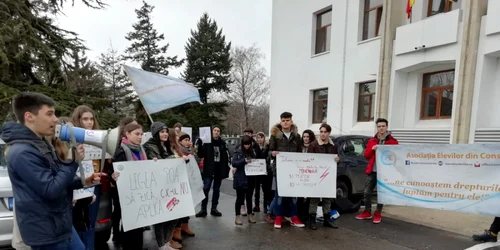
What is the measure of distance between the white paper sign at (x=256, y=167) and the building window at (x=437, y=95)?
28.6ft

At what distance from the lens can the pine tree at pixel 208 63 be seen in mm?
33250

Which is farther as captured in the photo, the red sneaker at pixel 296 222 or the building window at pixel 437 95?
the building window at pixel 437 95


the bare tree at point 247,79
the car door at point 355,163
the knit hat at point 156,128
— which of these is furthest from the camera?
the bare tree at point 247,79

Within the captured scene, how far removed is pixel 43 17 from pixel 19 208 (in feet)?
36.8

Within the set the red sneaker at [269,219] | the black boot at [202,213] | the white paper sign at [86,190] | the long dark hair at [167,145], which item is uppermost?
the long dark hair at [167,145]

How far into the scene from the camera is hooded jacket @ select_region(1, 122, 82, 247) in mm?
2002

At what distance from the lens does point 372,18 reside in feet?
45.2

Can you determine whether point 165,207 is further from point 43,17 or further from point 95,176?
point 43,17

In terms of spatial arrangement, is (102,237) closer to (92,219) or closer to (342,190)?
(92,219)

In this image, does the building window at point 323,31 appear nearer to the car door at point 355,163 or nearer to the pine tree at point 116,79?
the car door at point 355,163

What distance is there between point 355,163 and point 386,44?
750 cm

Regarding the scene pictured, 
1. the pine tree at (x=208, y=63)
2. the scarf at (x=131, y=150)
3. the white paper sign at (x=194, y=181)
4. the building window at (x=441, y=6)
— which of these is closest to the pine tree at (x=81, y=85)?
the white paper sign at (x=194, y=181)

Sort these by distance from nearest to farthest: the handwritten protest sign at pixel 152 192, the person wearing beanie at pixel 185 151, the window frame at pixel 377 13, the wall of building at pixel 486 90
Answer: the handwritten protest sign at pixel 152 192 → the person wearing beanie at pixel 185 151 → the wall of building at pixel 486 90 → the window frame at pixel 377 13

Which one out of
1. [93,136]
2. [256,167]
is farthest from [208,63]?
[93,136]
